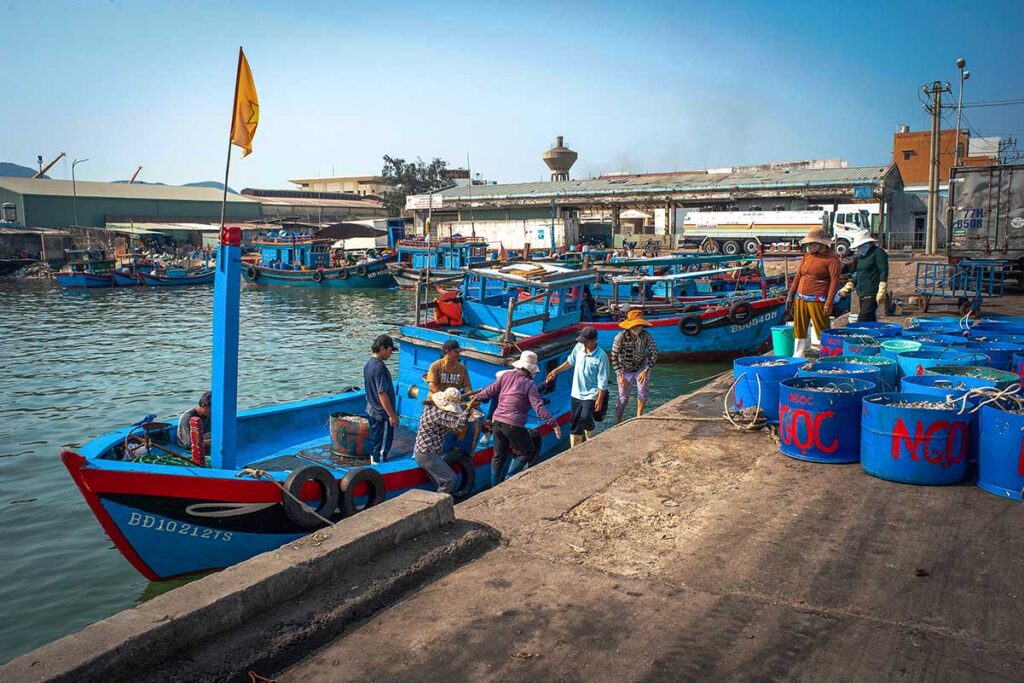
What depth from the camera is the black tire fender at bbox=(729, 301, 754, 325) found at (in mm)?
18281

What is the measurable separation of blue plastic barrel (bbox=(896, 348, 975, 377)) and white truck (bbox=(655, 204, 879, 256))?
103ft

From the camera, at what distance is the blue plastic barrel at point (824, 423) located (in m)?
6.19

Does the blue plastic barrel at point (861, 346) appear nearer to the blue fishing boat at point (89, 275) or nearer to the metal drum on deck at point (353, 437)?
the metal drum on deck at point (353, 437)

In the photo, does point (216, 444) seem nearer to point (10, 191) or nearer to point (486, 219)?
point (486, 219)

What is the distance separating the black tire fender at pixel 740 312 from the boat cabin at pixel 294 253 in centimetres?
2885

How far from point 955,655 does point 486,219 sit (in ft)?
176

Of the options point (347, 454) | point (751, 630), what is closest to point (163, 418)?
point (347, 454)

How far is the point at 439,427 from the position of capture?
7.06 m

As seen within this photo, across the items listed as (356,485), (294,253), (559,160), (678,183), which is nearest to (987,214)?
(356,485)

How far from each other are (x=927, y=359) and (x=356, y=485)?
224 inches

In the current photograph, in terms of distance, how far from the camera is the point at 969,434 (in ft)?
18.4

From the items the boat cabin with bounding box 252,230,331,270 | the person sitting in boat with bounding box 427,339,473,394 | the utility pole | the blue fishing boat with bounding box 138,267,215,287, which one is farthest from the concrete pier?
the blue fishing boat with bounding box 138,267,215,287

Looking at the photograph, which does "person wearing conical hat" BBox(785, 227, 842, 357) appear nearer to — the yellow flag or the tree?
the yellow flag

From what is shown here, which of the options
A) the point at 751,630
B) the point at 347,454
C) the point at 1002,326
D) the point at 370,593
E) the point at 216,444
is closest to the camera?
the point at 751,630
